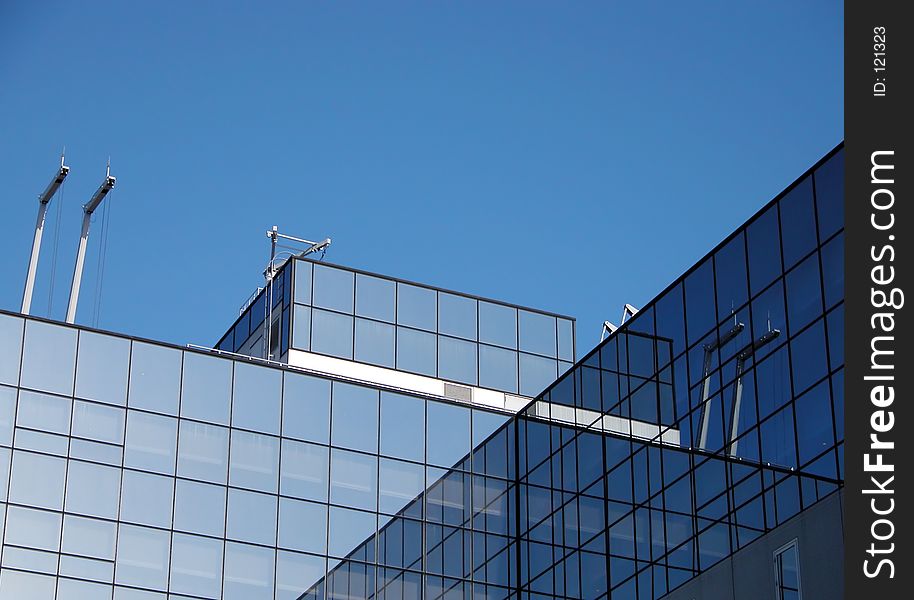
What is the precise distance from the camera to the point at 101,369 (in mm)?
62875

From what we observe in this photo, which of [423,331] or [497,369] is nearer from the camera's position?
[423,331]

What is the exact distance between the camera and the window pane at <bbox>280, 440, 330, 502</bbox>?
214 ft

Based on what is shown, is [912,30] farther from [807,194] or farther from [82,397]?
[82,397]

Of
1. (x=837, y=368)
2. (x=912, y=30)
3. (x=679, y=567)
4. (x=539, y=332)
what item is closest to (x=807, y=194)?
(x=837, y=368)

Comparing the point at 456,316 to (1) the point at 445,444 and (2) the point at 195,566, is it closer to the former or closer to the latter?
(1) the point at 445,444

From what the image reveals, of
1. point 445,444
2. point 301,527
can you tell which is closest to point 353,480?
point 301,527

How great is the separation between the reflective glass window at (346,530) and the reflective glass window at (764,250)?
23.9 metres

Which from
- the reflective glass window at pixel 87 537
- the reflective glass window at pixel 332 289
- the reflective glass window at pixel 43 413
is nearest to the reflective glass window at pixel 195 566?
the reflective glass window at pixel 87 537

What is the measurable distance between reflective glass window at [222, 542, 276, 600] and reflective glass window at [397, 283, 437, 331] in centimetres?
1415

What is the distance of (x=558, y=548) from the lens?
55.9 metres

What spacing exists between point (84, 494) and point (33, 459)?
2227 millimetres

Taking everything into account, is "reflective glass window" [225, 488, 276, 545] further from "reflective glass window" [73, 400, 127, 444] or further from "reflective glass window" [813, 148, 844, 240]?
"reflective glass window" [813, 148, 844, 240]

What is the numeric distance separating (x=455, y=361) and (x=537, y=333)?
482 cm

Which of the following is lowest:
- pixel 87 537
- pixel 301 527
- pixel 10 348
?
pixel 87 537
